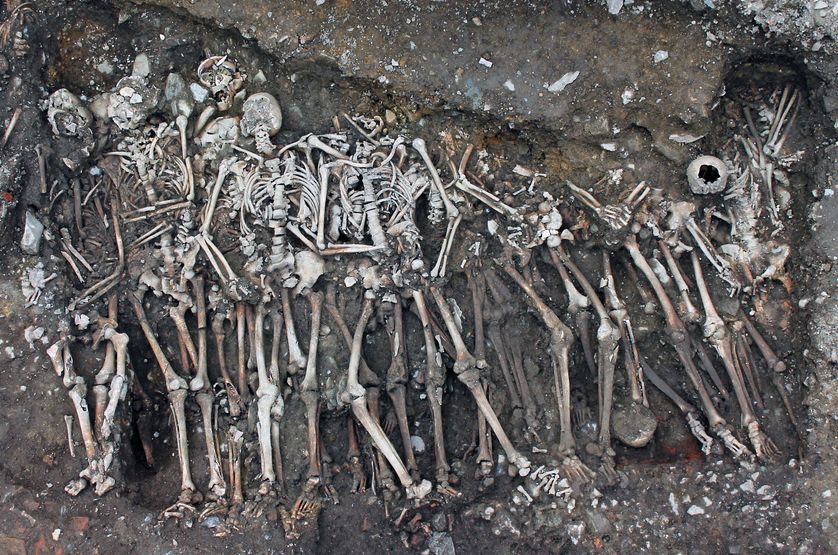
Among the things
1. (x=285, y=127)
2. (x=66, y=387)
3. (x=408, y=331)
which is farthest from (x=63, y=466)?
(x=285, y=127)

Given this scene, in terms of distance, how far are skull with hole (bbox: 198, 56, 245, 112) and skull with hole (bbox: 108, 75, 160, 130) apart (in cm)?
35

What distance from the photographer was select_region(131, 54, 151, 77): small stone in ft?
15.3

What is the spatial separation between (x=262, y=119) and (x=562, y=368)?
2.52 meters

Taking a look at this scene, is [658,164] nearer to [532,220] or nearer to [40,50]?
[532,220]

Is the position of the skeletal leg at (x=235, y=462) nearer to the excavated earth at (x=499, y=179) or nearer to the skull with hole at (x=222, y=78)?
the excavated earth at (x=499, y=179)

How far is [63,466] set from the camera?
411 cm

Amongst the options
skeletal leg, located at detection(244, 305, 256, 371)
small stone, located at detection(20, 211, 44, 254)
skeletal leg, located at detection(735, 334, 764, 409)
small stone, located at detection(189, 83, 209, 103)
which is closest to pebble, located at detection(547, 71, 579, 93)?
skeletal leg, located at detection(735, 334, 764, 409)

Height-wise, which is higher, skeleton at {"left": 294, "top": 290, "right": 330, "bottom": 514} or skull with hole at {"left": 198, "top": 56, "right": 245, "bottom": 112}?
skull with hole at {"left": 198, "top": 56, "right": 245, "bottom": 112}

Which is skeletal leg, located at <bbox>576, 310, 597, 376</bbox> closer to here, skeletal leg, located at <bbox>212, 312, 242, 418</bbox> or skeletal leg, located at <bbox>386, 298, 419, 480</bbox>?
skeletal leg, located at <bbox>386, 298, 419, 480</bbox>

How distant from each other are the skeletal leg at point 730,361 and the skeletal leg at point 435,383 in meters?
1.67

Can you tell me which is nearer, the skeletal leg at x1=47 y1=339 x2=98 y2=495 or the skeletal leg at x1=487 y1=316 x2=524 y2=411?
the skeletal leg at x1=47 y1=339 x2=98 y2=495

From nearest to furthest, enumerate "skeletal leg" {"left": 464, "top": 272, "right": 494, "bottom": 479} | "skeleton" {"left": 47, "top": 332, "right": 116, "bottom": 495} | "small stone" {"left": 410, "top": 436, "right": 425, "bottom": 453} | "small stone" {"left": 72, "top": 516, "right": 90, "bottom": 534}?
"small stone" {"left": 72, "top": 516, "right": 90, "bottom": 534}, "skeleton" {"left": 47, "top": 332, "right": 116, "bottom": 495}, "skeletal leg" {"left": 464, "top": 272, "right": 494, "bottom": 479}, "small stone" {"left": 410, "top": 436, "right": 425, "bottom": 453}

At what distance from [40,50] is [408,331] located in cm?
305

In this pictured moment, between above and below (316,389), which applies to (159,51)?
above
